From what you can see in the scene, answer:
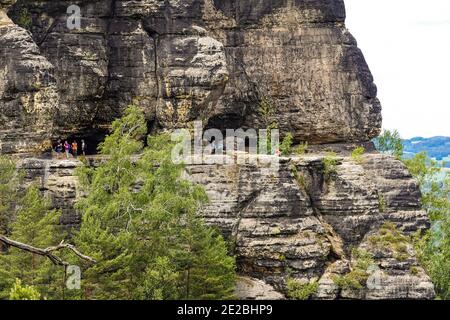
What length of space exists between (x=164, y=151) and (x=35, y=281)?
9076mm

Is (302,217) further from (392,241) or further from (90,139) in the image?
(90,139)

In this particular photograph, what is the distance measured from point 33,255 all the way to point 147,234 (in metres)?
5.32

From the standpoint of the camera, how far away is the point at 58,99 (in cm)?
5781

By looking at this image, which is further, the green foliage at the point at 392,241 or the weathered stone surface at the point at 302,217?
the green foliage at the point at 392,241

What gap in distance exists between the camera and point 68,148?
59.1 meters

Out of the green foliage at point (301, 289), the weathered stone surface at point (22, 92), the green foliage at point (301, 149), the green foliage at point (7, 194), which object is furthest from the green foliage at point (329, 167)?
the green foliage at point (7, 194)

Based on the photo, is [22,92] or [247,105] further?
[247,105]

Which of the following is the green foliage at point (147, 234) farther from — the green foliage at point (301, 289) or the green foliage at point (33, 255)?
the green foliage at point (301, 289)

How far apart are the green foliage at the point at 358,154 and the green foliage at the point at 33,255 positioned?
16.8m

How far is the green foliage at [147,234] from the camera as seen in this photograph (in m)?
48.3

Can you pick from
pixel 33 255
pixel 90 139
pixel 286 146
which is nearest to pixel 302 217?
pixel 286 146

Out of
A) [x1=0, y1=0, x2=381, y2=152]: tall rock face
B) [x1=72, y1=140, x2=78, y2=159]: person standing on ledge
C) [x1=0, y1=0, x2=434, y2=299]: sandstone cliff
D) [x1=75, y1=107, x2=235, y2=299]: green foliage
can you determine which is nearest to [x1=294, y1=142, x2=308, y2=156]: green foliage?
[x1=0, y1=0, x2=434, y2=299]: sandstone cliff

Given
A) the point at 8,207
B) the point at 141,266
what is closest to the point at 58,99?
the point at 8,207

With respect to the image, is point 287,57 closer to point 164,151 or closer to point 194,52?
point 194,52
